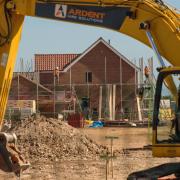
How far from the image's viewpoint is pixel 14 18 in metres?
10.7

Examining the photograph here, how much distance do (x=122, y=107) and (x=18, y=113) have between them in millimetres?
10428

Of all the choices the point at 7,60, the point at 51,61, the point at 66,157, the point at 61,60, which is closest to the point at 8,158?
the point at 7,60

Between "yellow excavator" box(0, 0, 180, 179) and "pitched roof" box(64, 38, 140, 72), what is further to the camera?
"pitched roof" box(64, 38, 140, 72)

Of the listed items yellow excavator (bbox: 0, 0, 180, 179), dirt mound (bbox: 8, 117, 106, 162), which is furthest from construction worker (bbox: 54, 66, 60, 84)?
yellow excavator (bbox: 0, 0, 180, 179)

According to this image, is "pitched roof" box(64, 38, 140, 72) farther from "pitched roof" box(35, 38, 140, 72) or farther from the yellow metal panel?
the yellow metal panel

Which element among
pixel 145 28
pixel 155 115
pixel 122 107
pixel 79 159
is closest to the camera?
pixel 155 115

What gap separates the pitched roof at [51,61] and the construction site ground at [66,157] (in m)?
37.2

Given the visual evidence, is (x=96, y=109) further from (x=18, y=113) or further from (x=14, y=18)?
(x=14, y=18)

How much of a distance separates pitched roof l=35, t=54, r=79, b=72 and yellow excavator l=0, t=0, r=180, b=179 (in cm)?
4543

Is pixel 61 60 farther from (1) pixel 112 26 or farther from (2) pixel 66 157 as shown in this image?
(1) pixel 112 26

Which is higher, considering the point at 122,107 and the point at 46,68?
the point at 46,68

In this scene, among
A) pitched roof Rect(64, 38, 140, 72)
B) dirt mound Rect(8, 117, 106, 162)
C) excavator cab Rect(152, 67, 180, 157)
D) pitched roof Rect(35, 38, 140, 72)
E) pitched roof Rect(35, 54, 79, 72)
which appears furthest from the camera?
pitched roof Rect(35, 54, 79, 72)

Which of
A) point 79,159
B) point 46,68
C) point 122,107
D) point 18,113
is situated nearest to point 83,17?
point 79,159

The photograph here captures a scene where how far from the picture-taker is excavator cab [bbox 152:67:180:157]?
795 centimetres
